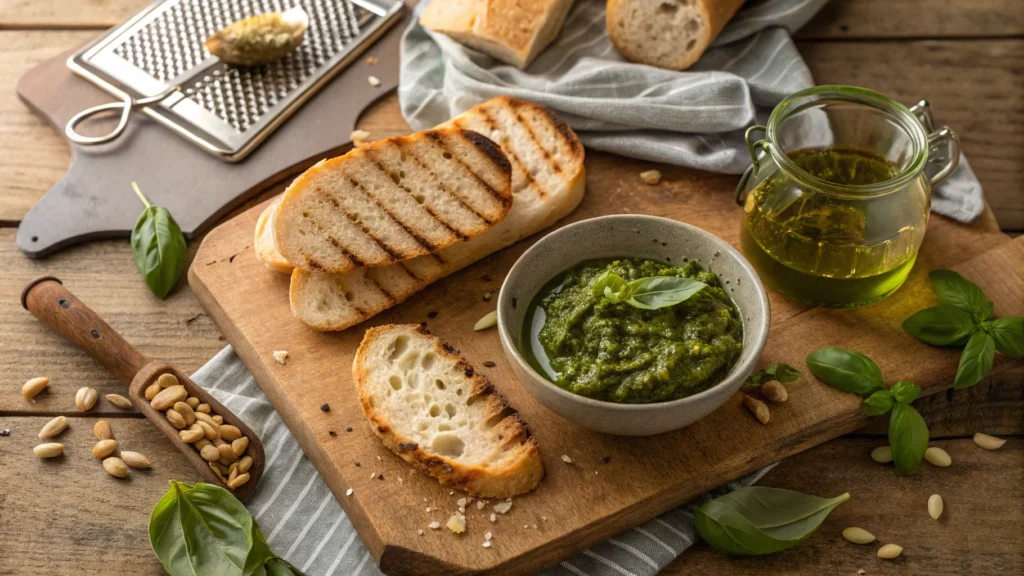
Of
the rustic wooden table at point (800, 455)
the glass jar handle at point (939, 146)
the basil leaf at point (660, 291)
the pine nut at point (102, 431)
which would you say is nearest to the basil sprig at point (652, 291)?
the basil leaf at point (660, 291)

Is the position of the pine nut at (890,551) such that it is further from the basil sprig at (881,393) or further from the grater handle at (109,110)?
the grater handle at (109,110)

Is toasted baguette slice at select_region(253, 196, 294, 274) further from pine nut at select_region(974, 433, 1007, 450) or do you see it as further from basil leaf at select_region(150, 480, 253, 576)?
pine nut at select_region(974, 433, 1007, 450)

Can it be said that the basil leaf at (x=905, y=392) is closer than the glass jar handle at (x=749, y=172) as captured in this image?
Yes

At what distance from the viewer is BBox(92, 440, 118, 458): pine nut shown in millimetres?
2660

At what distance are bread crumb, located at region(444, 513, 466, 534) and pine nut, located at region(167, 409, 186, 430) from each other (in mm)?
836

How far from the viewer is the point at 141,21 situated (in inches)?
149

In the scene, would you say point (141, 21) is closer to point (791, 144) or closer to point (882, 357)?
point (791, 144)

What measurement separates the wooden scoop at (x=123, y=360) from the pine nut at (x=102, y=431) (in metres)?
0.11

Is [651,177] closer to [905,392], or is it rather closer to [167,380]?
[905,392]

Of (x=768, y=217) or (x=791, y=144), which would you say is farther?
(x=791, y=144)

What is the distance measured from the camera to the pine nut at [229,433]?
2643mm

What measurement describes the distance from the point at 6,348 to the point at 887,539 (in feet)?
8.95

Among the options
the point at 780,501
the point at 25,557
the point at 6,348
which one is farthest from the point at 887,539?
the point at 6,348

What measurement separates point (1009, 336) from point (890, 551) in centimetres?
76
